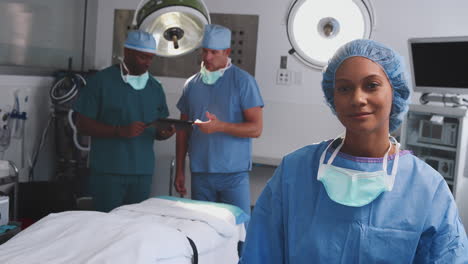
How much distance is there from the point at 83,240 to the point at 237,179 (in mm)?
1117

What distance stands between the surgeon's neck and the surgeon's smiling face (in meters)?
0.02

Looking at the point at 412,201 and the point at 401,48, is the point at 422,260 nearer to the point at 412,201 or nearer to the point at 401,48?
the point at 412,201

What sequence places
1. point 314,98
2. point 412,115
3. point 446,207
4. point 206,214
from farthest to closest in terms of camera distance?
1. point 314,98
2. point 412,115
3. point 206,214
4. point 446,207

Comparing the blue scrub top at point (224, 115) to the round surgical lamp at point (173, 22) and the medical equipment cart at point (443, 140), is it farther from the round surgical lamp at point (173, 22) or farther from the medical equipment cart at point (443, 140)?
the medical equipment cart at point (443, 140)

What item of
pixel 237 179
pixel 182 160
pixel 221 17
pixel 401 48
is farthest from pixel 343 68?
pixel 221 17

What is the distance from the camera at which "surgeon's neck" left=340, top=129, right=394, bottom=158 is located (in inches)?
48.6

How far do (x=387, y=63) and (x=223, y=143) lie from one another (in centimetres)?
156

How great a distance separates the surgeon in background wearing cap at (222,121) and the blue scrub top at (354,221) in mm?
1342

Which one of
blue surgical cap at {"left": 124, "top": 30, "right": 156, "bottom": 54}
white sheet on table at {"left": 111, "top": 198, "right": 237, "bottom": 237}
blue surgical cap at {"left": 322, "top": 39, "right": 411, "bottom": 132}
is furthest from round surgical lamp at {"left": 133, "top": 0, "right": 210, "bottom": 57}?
blue surgical cap at {"left": 322, "top": 39, "right": 411, "bottom": 132}

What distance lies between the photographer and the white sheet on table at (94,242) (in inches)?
63.0

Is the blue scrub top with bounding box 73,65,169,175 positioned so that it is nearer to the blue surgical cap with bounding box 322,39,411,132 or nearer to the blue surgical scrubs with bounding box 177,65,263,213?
the blue surgical scrubs with bounding box 177,65,263,213

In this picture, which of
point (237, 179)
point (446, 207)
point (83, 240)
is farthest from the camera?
point (237, 179)

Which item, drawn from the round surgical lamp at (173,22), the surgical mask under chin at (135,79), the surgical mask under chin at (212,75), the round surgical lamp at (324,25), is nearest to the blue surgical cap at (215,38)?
the surgical mask under chin at (212,75)

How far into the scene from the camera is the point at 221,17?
13.0ft
